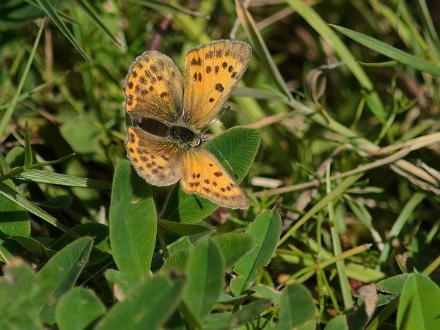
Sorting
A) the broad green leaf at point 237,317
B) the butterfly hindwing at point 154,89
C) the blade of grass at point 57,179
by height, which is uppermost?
the butterfly hindwing at point 154,89

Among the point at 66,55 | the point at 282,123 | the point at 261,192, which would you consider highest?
the point at 66,55

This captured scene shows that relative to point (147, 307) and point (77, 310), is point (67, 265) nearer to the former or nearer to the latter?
point (77, 310)

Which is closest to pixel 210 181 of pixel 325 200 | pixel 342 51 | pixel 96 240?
pixel 96 240

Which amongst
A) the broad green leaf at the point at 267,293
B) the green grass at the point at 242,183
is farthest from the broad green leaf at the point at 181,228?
the broad green leaf at the point at 267,293

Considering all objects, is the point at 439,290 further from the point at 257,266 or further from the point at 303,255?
the point at 303,255

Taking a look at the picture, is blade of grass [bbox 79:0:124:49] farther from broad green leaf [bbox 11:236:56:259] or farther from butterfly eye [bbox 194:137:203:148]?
broad green leaf [bbox 11:236:56:259]

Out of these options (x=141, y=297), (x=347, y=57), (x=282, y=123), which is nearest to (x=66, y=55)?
(x=282, y=123)

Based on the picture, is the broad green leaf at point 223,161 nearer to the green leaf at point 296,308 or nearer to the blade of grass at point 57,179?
the blade of grass at point 57,179
